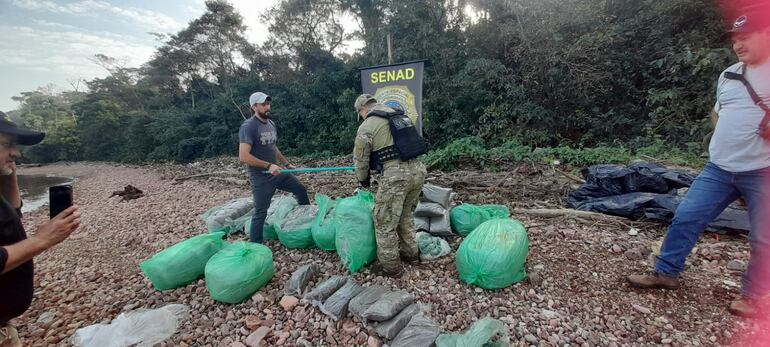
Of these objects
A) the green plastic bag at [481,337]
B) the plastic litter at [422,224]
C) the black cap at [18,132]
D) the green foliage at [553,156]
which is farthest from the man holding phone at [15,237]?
the green foliage at [553,156]

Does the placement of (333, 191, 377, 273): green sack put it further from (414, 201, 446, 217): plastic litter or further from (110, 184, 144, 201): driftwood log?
(110, 184, 144, 201): driftwood log

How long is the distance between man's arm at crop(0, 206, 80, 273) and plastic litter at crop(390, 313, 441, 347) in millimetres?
1734

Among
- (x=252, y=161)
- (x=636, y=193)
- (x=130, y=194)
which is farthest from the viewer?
(x=130, y=194)

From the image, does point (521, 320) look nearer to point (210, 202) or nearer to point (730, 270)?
point (730, 270)

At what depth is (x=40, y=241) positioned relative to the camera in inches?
54.0

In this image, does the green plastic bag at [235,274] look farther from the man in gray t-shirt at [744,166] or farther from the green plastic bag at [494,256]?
the man in gray t-shirt at [744,166]

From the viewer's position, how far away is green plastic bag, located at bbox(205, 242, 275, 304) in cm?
237

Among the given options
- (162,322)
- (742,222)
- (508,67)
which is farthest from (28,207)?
(742,222)

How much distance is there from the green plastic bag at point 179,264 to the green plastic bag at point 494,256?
2176mm

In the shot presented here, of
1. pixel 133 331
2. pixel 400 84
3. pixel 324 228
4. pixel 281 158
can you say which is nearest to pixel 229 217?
pixel 281 158

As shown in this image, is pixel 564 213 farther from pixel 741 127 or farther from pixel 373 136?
pixel 373 136

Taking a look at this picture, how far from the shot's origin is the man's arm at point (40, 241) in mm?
1271

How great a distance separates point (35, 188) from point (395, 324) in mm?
20275

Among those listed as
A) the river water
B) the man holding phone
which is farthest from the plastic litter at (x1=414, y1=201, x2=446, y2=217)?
the river water
